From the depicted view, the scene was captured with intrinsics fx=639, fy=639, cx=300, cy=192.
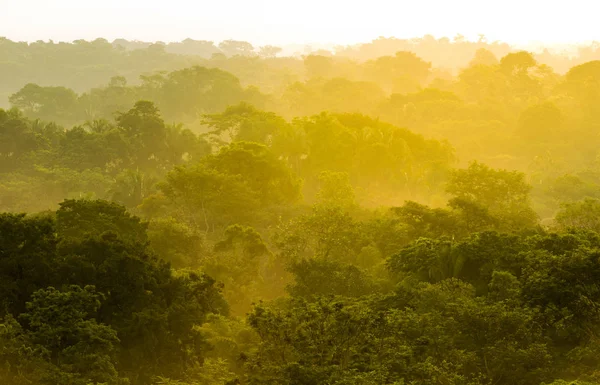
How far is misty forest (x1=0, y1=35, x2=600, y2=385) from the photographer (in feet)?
51.9

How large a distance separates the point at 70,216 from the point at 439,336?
49.7 ft

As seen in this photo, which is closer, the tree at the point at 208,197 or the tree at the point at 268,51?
the tree at the point at 208,197

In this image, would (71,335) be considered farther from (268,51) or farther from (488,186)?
(268,51)

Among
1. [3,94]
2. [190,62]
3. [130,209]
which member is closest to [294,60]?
[190,62]

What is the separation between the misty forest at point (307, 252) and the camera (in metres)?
15.8

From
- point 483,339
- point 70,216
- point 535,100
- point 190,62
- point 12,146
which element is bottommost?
point 483,339

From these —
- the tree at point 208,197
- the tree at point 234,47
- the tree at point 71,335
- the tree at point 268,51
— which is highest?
the tree at point 234,47

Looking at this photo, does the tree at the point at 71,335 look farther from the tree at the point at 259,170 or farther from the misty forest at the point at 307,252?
the tree at the point at 259,170

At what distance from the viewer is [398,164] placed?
4931cm

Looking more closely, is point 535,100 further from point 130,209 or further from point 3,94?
point 3,94

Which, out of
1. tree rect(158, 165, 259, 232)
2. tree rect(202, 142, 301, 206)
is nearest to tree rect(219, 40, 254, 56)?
tree rect(202, 142, 301, 206)

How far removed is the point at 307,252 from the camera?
107 feet

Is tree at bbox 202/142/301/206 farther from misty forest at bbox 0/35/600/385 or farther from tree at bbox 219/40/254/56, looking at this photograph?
tree at bbox 219/40/254/56

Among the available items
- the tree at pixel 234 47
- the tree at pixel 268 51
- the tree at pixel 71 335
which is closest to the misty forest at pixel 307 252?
the tree at pixel 71 335
